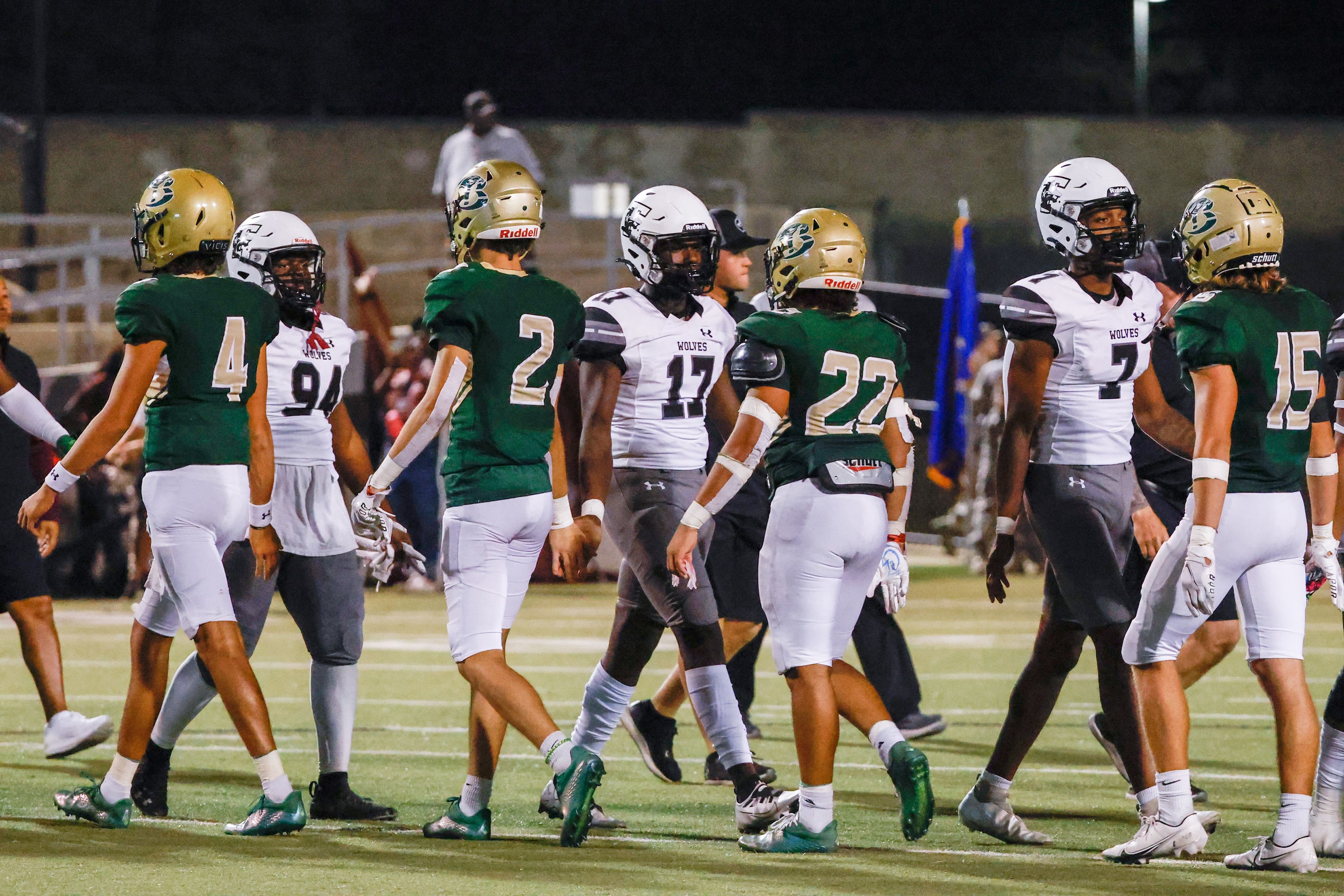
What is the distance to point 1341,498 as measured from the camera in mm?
6492

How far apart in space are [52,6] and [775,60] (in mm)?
10227

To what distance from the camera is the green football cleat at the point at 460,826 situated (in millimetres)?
6477

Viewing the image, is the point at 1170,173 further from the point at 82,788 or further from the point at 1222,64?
the point at 82,788

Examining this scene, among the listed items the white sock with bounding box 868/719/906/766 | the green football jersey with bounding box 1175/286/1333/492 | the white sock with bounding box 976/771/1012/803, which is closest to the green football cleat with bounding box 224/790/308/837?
the white sock with bounding box 868/719/906/766

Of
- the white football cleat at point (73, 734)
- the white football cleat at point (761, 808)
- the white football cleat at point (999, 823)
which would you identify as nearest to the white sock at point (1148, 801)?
the white football cleat at point (999, 823)

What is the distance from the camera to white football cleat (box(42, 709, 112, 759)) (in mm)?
8328

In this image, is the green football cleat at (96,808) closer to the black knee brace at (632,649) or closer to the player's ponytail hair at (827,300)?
the black knee brace at (632,649)

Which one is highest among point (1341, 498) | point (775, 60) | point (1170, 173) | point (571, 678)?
point (775, 60)

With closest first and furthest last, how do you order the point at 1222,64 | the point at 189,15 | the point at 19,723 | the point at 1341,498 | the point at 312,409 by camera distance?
1. the point at 1341,498
2. the point at 312,409
3. the point at 19,723
4. the point at 189,15
5. the point at 1222,64

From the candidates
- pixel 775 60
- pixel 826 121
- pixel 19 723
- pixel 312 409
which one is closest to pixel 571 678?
pixel 19 723

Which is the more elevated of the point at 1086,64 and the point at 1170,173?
the point at 1086,64

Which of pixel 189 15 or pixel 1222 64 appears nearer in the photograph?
pixel 189 15

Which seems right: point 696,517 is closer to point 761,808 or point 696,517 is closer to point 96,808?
point 761,808

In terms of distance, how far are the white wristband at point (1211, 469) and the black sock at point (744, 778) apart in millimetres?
1772
